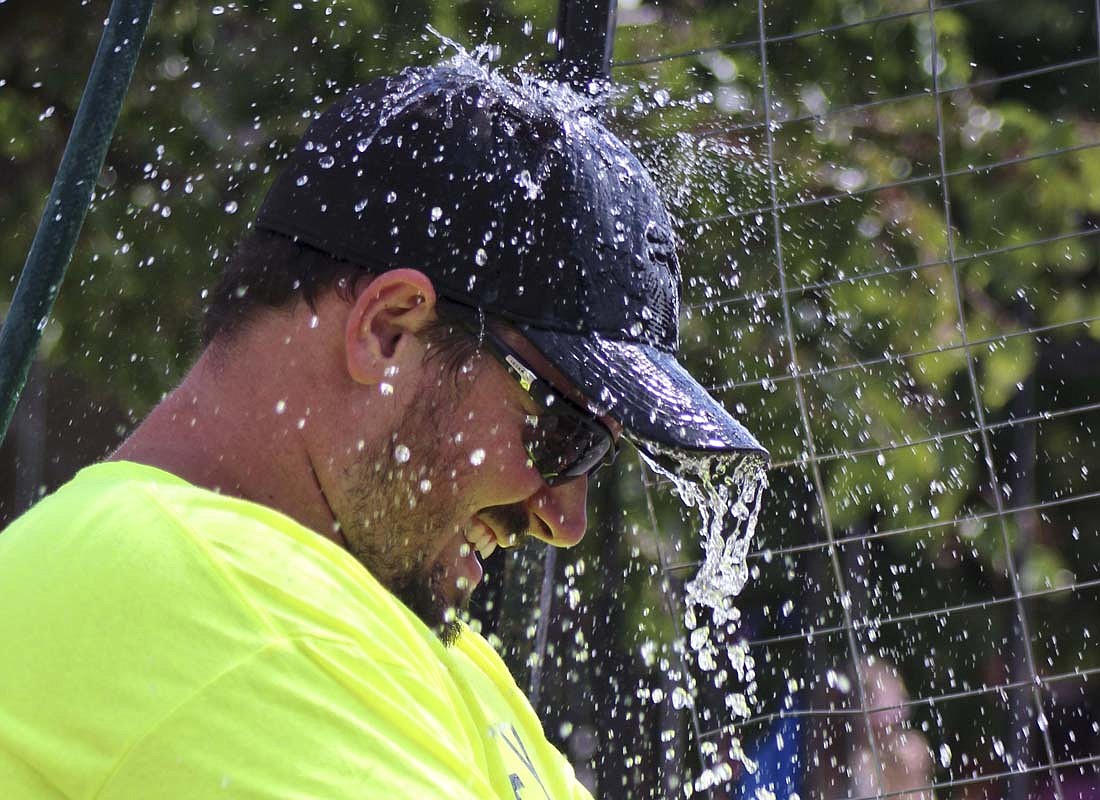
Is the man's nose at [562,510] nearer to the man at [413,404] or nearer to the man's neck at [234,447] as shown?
the man at [413,404]

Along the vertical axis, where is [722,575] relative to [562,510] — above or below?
below

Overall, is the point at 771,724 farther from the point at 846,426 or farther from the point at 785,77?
the point at 785,77

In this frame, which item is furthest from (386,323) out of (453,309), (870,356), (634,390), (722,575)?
(870,356)

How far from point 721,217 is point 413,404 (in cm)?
204

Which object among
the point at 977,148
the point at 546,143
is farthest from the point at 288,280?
the point at 977,148

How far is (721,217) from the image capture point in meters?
3.46

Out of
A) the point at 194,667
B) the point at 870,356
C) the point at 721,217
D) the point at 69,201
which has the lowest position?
the point at 870,356

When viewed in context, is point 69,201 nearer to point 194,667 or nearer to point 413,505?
point 413,505

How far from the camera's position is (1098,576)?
6.28m

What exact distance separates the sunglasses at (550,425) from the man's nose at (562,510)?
0.07 feet

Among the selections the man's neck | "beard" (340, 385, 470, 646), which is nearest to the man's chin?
"beard" (340, 385, 470, 646)

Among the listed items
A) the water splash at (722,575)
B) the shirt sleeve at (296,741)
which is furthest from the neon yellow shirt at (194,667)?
the water splash at (722,575)

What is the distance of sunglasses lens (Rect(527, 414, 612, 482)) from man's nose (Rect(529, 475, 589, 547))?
3cm

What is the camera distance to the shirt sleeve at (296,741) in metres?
1.06
